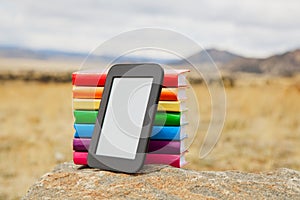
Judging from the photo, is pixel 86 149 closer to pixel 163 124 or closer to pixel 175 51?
pixel 163 124

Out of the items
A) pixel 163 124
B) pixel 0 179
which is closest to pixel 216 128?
pixel 163 124

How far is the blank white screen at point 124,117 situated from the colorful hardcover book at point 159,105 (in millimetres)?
146

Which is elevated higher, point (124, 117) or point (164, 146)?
point (124, 117)

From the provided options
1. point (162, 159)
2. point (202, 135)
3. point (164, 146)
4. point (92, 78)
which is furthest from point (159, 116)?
point (202, 135)

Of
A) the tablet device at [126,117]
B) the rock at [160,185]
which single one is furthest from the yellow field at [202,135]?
the tablet device at [126,117]

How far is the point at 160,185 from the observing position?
360cm

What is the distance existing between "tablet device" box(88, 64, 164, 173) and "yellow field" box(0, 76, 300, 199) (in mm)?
1011

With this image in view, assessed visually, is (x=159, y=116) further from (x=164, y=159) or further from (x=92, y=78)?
(x=92, y=78)

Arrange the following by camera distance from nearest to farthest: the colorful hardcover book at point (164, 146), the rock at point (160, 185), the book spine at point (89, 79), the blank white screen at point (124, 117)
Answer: the rock at point (160, 185)
the blank white screen at point (124, 117)
the colorful hardcover book at point (164, 146)
the book spine at point (89, 79)

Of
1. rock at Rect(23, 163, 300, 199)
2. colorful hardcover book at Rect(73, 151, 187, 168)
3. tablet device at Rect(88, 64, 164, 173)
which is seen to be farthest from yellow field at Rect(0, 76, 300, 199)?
tablet device at Rect(88, 64, 164, 173)

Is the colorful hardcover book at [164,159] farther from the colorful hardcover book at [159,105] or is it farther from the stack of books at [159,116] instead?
the colorful hardcover book at [159,105]

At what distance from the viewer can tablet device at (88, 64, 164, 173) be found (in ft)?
11.9

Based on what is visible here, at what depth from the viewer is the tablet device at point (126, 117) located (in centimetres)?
362

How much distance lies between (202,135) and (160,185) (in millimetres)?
1758
